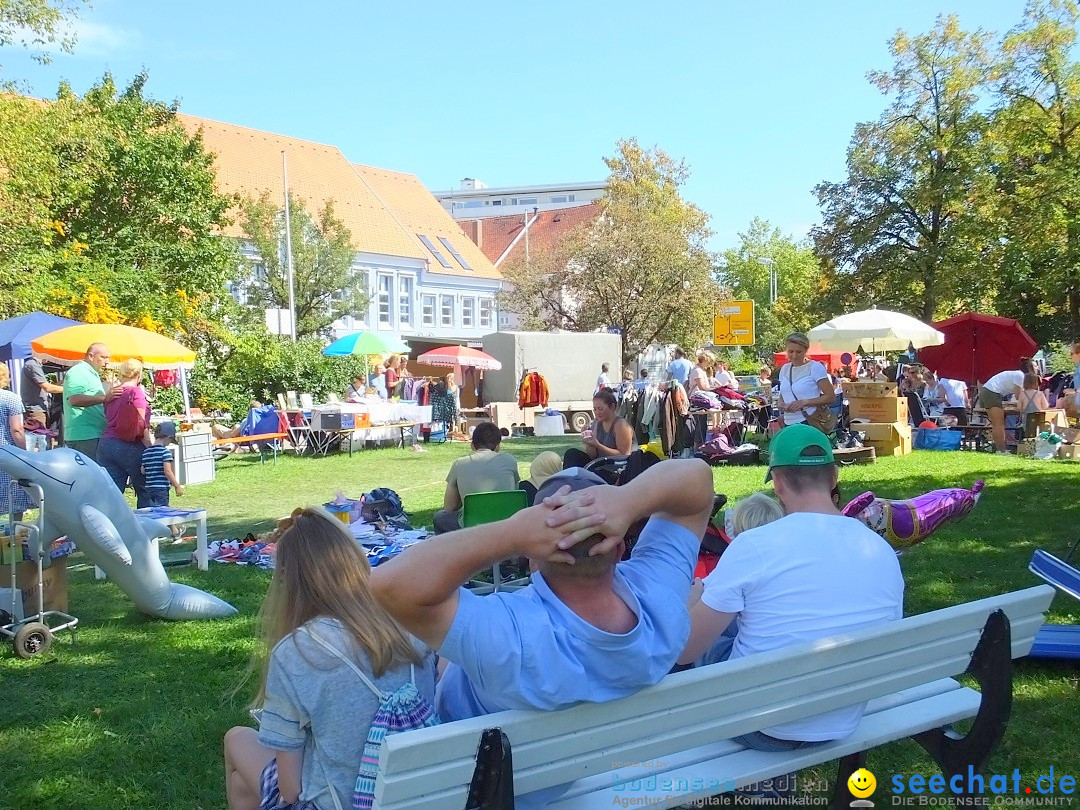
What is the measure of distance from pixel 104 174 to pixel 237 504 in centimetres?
1439

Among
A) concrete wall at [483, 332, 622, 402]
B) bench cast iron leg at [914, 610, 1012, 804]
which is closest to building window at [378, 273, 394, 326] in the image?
concrete wall at [483, 332, 622, 402]

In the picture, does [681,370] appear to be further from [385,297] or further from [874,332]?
[385,297]

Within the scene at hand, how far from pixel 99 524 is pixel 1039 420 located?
14915 millimetres

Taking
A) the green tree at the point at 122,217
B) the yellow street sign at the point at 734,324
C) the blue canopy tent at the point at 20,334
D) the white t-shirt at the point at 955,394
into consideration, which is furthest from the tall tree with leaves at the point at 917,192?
the blue canopy tent at the point at 20,334

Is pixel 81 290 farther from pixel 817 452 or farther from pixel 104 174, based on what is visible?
pixel 817 452

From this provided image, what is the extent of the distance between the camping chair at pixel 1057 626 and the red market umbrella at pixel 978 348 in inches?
580

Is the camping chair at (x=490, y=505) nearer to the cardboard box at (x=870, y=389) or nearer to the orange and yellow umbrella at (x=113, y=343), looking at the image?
the orange and yellow umbrella at (x=113, y=343)

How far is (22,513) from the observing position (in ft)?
20.3

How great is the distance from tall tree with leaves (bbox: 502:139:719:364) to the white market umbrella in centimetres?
1836

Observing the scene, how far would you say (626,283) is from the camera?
36.1 m

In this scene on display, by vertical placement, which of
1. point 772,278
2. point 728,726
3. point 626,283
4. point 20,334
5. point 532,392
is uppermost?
point 772,278

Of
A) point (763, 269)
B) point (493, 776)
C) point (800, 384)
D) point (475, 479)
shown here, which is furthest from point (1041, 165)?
point (763, 269)

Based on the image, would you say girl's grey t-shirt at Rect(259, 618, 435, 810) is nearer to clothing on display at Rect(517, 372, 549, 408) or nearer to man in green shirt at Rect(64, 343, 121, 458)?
man in green shirt at Rect(64, 343, 121, 458)

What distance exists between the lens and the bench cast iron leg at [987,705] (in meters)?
2.79
